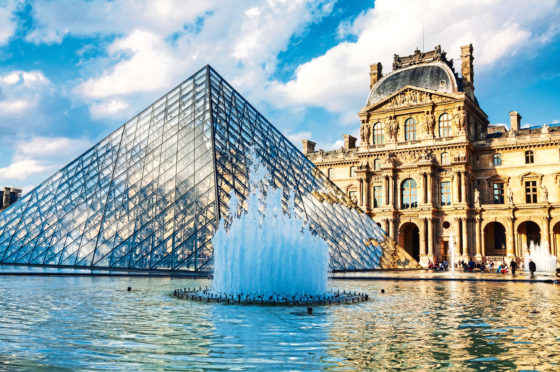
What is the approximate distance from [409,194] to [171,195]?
2742 centimetres

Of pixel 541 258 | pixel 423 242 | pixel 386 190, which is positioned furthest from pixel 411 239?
pixel 541 258

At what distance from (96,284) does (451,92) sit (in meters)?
34.4

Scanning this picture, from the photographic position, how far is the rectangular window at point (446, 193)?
133ft

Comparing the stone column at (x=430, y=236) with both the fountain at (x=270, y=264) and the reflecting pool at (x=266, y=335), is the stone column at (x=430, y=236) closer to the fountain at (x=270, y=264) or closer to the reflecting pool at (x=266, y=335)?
the fountain at (x=270, y=264)

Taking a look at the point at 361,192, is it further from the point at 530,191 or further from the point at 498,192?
the point at 530,191

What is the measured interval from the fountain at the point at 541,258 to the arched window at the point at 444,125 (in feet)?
34.8

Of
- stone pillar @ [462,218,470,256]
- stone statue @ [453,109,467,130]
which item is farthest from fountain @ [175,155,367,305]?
stone statue @ [453,109,467,130]

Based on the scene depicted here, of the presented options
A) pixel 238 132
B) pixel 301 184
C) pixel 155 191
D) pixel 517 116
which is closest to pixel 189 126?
pixel 238 132

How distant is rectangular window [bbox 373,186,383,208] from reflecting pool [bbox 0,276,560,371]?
108ft

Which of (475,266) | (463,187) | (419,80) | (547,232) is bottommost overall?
(475,266)

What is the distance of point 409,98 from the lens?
42656mm

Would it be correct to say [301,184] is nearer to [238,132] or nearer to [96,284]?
[238,132]

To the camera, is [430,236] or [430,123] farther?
[430,123]

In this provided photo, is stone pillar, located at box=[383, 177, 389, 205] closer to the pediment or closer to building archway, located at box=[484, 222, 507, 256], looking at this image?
the pediment
